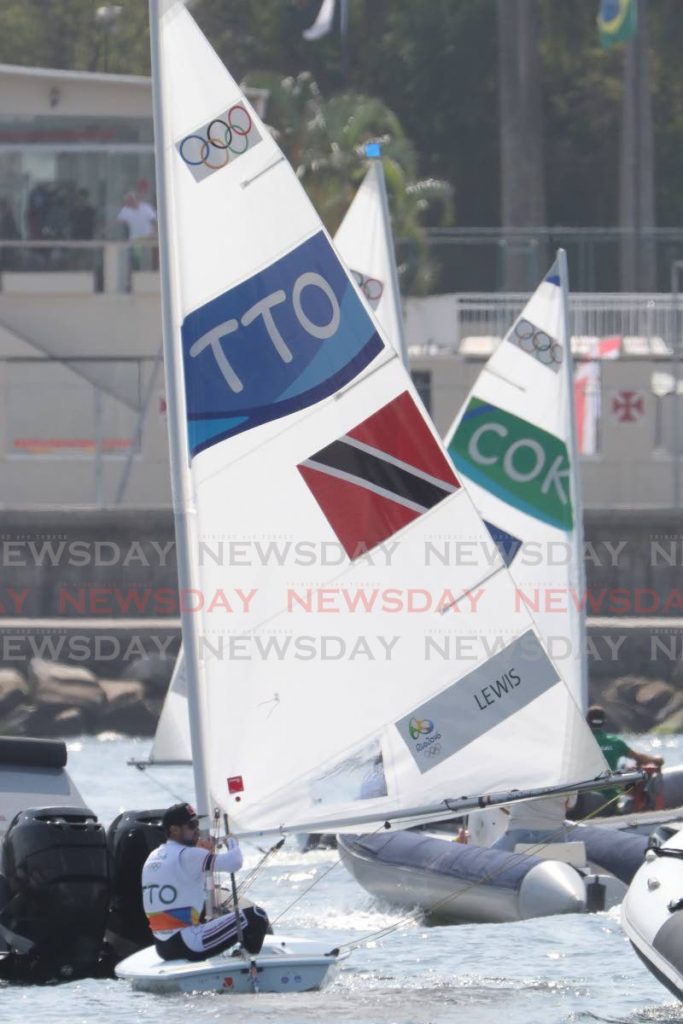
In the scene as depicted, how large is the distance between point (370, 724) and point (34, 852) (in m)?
1.82

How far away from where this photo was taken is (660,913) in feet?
34.4

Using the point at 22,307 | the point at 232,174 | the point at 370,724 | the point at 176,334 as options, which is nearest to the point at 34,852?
the point at 370,724

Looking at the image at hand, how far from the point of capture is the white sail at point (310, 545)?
1062cm

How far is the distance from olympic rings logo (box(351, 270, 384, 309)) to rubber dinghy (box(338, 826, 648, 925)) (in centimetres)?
485

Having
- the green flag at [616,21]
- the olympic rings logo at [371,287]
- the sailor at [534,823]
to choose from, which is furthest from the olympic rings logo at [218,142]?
the green flag at [616,21]

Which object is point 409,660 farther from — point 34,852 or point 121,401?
point 121,401

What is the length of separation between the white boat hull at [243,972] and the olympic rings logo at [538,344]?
27.9ft

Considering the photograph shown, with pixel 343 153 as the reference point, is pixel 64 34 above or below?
above

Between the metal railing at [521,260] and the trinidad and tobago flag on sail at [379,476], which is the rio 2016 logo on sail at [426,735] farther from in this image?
the metal railing at [521,260]

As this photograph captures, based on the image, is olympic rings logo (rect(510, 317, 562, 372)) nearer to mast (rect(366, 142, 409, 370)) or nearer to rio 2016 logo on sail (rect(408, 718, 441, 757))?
mast (rect(366, 142, 409, 370))

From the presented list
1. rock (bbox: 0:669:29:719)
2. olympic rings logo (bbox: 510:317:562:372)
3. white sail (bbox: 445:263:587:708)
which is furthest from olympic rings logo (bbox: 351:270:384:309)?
rock (bbox: 0:669:29:719)

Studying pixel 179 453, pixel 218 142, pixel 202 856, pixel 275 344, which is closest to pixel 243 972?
pixel 202 856

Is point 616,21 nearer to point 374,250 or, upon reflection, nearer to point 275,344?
point 374,250

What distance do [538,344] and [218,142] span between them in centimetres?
781
